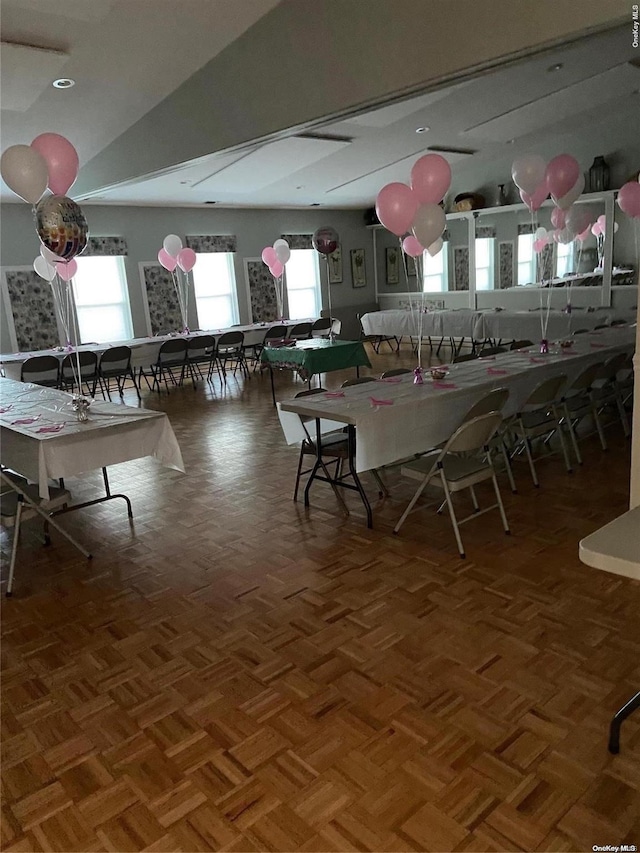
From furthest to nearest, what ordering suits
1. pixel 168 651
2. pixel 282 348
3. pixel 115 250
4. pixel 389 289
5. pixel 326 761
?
pixel 389 289, pixel 115 250, pixel 282 348, pixel 168 651, pixel 326 761

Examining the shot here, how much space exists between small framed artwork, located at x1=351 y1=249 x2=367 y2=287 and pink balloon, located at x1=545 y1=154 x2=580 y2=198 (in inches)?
321

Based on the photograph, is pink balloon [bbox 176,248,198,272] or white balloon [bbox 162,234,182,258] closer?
white balloon [bbox 162,234,182,258]

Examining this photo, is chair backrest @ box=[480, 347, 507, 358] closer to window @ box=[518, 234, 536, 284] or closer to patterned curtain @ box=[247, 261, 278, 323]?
window @ box=[518, 234, 536, 284]

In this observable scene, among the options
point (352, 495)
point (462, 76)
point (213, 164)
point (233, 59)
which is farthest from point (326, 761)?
point (213, 164)

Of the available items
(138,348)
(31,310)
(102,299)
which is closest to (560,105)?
(138,348)

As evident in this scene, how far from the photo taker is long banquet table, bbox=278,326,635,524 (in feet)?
12.1

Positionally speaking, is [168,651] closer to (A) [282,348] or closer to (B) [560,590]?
(B) [560,590]

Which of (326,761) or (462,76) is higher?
Result: (462,76)

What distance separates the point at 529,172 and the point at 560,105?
3.35 m

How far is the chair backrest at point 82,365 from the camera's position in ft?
26.1

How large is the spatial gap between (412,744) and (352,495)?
2.37 m

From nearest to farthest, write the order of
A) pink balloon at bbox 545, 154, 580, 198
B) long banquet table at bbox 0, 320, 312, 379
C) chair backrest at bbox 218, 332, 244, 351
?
pink balloon at bbox 545, 154, 580, 198
long banquet table at bbox 0, 320, 312, 379
chair backrest at bbox 218, 332, 244, 351

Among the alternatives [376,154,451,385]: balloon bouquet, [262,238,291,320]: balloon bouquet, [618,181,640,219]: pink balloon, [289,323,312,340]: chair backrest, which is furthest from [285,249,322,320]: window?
[376,154,451,385]: balloon bouquet

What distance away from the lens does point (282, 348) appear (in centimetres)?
773
